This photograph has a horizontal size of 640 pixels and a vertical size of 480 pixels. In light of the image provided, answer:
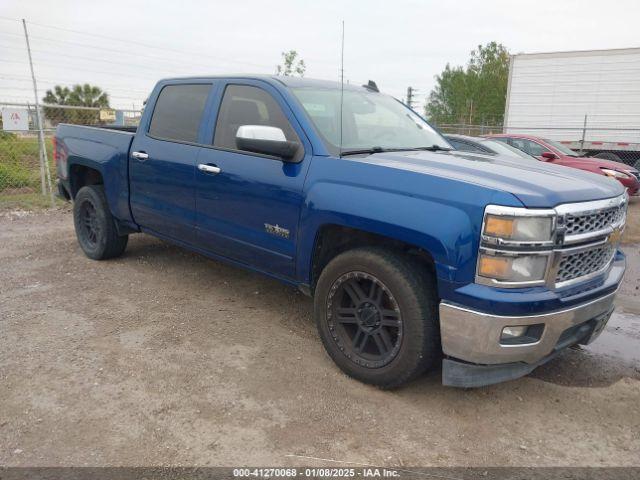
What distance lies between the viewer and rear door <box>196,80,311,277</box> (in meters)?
3.56

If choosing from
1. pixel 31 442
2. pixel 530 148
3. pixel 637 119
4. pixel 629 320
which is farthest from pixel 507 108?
pixel 31 442

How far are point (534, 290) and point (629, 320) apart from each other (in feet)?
8.41

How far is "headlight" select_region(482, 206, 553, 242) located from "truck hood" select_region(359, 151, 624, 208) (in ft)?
0.25

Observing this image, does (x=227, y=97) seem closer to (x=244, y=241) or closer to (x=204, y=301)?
(x=244, y=241)

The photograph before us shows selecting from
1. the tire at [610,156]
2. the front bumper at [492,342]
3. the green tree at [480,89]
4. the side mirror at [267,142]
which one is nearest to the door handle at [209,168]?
the side mirror at [267,142]

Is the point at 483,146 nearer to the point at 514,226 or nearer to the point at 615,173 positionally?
the point at 615,173

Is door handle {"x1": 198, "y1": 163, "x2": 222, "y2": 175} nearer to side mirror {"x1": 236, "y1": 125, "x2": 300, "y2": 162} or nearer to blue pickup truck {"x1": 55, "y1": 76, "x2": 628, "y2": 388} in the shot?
blue pickup truck {"x1": 55, "y1": 76, "x2": 628, "y2": 388}

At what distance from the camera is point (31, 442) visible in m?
A: 2.68

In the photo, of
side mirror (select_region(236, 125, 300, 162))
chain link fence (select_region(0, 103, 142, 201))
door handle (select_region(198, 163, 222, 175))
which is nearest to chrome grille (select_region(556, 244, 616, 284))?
side mirror (select_region(236, 125, 300, 162))

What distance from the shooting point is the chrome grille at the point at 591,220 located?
2.78 metres

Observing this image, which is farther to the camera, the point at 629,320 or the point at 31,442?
the point at 629,320

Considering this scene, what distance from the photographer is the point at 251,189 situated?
375 cm

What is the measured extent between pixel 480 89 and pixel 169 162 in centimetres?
4131

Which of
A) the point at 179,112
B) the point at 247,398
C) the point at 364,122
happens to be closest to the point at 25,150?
the point at 179,112
